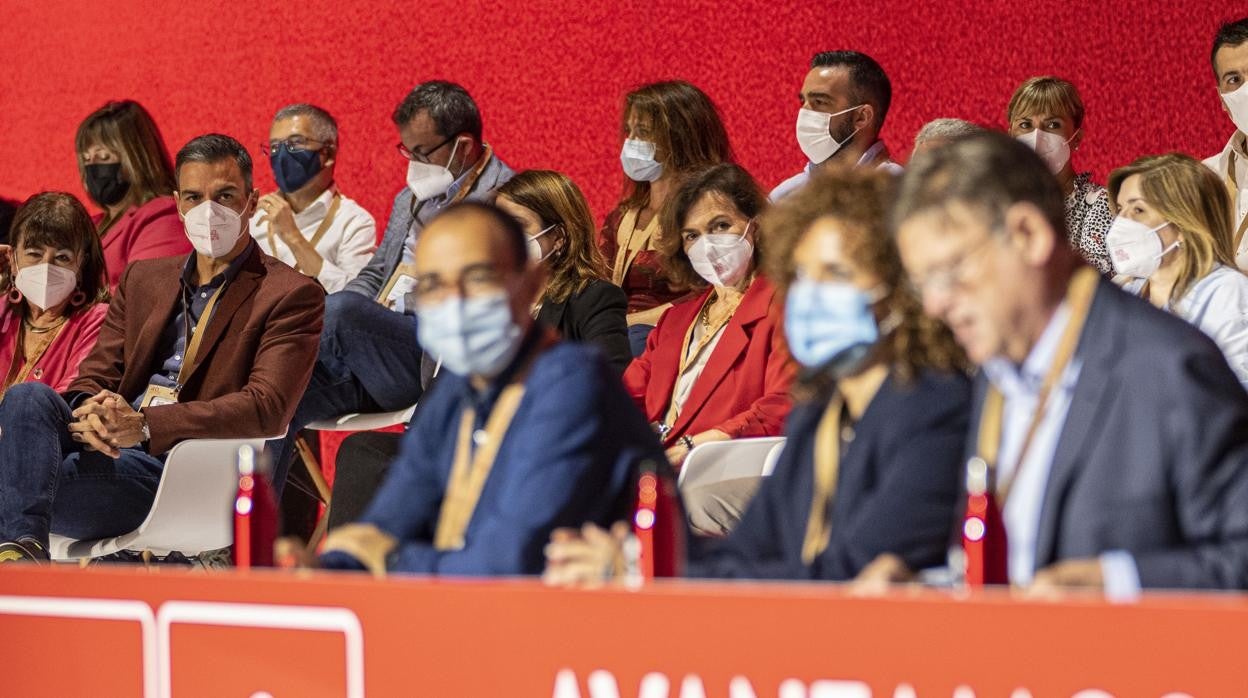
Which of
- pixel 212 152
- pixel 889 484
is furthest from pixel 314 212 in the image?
pixel 889 484

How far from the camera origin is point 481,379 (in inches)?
96.7

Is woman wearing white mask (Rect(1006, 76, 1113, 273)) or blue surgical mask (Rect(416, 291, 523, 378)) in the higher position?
woman wearing white mask (Rect(1006, 76, 1113, 273))

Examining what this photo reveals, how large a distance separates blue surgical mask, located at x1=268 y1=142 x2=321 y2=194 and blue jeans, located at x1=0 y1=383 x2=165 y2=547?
4.97 ft

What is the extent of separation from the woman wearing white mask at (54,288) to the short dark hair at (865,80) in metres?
2.13

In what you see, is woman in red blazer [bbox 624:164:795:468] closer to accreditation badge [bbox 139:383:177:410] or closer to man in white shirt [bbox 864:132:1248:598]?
accreditation badge [bbox 139:383:177:410]

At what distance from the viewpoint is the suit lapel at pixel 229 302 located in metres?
4.29

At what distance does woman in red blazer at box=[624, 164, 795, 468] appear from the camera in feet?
12.1

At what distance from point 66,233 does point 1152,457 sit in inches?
139

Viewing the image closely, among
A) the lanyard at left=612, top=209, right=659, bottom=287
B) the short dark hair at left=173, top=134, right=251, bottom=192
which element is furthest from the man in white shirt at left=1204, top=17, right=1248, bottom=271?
the short dark hair at left=173, top=134, right=251, bottom=192

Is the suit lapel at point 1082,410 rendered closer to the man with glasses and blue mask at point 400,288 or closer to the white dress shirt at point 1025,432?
the white dress shirt at point 1025,432

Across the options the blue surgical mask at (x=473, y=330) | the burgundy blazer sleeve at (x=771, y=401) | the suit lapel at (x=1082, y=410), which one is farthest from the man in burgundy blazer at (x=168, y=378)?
the suit lapel at (x=1082, y=410)

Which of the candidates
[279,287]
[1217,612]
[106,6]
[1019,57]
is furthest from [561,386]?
[106,6]

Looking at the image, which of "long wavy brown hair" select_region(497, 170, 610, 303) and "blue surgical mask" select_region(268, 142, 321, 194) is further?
"blue surgical mask" select_region(268, 142, 321, 194)

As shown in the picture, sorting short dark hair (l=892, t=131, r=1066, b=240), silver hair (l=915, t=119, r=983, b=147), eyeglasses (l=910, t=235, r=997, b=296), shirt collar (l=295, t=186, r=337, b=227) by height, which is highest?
silver hair (l=915, t=119, r=983, b=147)
